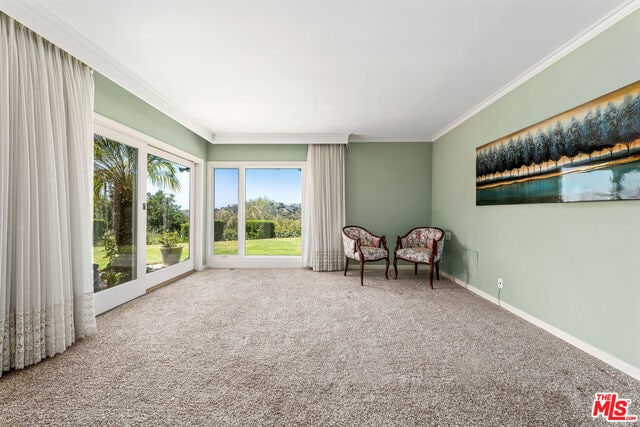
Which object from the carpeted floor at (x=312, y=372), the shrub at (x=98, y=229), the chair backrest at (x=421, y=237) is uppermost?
the shrub at (x=98, y=229)

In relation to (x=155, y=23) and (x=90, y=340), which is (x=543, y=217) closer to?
(x=155, y=23)

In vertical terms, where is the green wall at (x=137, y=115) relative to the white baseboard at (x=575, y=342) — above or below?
above

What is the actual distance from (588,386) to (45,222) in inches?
151

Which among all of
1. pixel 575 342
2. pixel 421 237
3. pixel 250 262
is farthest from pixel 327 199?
pixel 575 342

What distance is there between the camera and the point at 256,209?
5.06m

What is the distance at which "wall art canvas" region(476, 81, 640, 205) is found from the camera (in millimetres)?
1758

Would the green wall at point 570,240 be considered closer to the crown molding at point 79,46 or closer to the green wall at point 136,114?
the crown molding at point 79,46

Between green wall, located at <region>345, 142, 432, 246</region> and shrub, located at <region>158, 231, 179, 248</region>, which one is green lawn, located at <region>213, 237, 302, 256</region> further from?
green wall, located at <region>345, 142, 432, 246</region>

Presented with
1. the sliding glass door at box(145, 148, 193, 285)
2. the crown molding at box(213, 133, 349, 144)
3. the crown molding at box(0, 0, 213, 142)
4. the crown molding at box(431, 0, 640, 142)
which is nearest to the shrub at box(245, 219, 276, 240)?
the sliding glass door at box(145, 148, 193, 285)

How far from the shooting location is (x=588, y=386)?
63.8 inches

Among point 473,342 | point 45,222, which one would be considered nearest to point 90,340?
point 45,222

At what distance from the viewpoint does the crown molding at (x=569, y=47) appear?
178 centimetres

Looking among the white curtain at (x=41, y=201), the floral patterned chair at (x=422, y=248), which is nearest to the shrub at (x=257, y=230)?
the floral patterned chair at (x=422, y=248)

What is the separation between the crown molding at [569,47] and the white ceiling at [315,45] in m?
0.02
